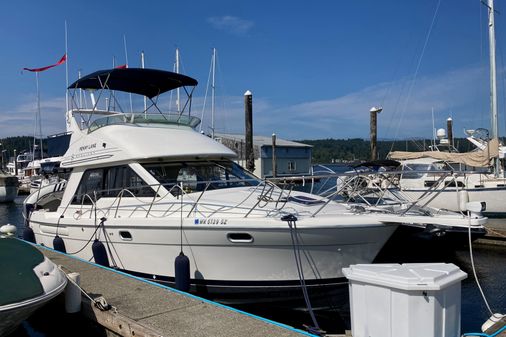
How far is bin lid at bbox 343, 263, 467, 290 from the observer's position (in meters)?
3.65

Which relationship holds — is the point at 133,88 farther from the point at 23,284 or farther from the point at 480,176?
the point at 480,176

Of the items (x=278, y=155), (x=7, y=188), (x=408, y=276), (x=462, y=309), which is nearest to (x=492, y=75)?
(x=462, y=309)

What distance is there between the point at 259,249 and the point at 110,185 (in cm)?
372

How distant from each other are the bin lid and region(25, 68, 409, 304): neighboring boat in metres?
2.04

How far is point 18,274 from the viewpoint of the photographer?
4.71m

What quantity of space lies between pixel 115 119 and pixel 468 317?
7.49 m

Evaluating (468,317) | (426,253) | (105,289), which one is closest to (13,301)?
(105,289)

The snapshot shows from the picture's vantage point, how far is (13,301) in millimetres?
4332

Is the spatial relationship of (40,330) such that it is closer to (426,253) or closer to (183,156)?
(183,156)

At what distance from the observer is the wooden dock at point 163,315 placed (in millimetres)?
4273

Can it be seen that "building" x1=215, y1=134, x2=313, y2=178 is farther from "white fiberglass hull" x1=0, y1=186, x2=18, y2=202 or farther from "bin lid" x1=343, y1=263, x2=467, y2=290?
"bin lid" x1=343, y1=263, x2=467, y2=290

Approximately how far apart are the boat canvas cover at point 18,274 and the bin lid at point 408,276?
10.4 ft

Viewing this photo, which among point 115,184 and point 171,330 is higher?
point 115,184

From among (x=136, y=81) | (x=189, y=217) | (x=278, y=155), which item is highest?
(x=136, y=81)
